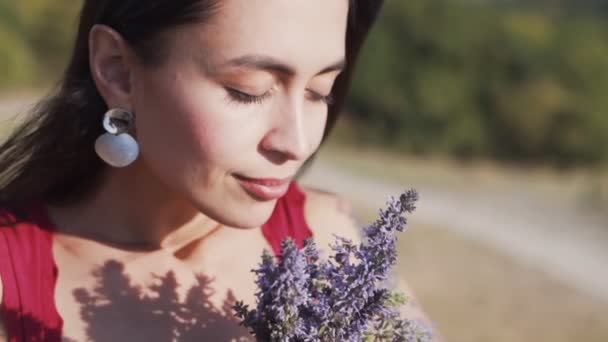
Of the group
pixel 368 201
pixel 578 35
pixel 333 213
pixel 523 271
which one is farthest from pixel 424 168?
pixel 333 213

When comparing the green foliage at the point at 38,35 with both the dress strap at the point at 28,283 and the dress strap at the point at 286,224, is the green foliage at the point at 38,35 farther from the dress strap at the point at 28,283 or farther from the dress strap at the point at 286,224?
the dress strap at the point at 28,283

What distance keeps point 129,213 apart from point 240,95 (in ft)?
1.57

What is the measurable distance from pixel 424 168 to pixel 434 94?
2.02m

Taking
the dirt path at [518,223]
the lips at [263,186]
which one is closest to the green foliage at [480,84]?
the dirt path at [518,223]

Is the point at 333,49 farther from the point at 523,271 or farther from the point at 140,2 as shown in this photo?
the point at 523,271

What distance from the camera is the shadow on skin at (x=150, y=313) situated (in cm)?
204

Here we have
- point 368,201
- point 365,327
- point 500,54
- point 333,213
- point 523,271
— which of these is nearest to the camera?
point 365,327

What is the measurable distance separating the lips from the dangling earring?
0.23 metres

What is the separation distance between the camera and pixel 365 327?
5.60 feet

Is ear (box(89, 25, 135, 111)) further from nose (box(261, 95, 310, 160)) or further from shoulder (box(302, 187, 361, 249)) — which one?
shoulder (box(302, 187, 361, 249))

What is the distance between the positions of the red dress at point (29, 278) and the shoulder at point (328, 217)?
0.61 meters

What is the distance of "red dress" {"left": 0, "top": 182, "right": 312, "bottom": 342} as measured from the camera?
1924 mm

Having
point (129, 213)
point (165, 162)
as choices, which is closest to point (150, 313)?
point (129, 213)

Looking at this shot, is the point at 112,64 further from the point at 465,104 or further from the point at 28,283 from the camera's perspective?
the point at 465,104
